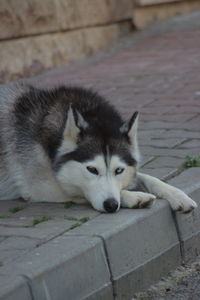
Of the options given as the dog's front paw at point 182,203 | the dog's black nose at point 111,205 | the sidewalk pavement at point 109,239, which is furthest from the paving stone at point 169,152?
the dog's black nose at point 111,205

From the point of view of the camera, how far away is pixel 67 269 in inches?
139

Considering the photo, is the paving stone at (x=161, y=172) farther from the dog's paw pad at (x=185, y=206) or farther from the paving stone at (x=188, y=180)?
the dog's paw pad at (x=185, y=206)

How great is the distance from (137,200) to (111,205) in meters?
0.18

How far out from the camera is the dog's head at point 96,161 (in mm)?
4320

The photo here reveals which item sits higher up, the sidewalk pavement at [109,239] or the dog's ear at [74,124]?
the dog's ear at [74,124]

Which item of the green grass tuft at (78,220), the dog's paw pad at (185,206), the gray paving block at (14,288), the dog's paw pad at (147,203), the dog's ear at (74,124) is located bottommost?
the dog's paw pad at (185,206)

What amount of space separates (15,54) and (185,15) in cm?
455

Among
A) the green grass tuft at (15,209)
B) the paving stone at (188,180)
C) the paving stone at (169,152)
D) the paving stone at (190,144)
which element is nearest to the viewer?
the green grass tuft at (15,209)

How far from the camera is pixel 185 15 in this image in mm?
13086

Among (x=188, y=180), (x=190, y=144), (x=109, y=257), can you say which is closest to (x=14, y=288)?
(x=109, y=257)

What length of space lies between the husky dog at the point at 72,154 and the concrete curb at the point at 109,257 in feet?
0.47

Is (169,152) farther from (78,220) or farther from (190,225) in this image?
(78,220)

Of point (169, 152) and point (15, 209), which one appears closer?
point (15, 209)

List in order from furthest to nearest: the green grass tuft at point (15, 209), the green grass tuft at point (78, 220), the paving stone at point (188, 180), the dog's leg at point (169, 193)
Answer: the paving stone at point (188, 180) → the green grass tuft at point (15, 209) → the dog's leg at point (169, 193) → the green grass tuft at point (78, 220)
